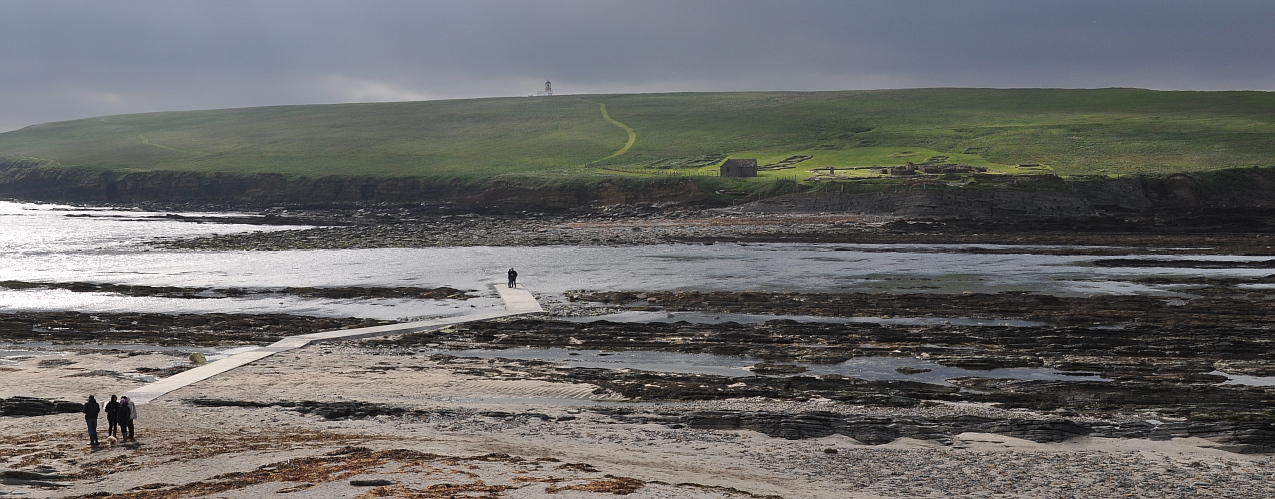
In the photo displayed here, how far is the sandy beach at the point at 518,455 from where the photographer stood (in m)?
16.5

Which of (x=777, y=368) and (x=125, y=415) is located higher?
(x=125, y=415)

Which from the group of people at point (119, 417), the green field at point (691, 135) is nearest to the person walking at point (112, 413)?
the group of people at point (119, 417)

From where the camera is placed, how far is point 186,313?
40.2m

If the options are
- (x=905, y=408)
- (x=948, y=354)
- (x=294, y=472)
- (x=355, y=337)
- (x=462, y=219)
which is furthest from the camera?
(x=462, y=219)

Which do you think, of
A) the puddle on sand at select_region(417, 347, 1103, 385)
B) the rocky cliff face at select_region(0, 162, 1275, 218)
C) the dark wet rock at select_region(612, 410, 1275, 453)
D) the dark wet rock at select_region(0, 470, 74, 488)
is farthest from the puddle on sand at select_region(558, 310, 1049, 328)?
the rocky cliff face at select_region(0, 162, 1275, 218)

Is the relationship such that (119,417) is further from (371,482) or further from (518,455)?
(518,455)

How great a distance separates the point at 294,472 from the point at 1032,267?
46.5m

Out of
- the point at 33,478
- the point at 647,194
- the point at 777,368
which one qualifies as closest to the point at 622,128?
the point at 647,194

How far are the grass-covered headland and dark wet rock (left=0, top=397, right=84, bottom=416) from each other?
7978 cm

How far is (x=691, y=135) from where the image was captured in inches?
5507

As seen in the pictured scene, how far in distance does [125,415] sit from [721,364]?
15.2 meters

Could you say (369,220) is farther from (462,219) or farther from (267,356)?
(267,356)

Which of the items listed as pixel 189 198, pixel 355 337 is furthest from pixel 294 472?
pixel 189 198

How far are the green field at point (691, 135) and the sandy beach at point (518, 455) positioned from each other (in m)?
80.9
